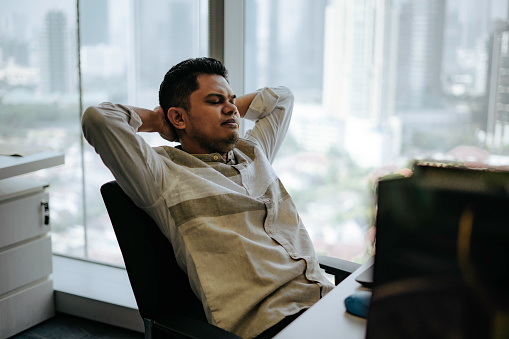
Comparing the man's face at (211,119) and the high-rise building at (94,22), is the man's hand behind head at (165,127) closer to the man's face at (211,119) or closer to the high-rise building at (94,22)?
the man's face at (211,119)

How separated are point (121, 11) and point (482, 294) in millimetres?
2511

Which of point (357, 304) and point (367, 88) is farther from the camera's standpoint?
point (367, 88)

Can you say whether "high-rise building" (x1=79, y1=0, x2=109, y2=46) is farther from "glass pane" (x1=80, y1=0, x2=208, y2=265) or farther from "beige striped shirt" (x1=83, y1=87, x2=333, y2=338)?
"beige striped shirt" (x1=83, y1=87, x2=333, y2=338)

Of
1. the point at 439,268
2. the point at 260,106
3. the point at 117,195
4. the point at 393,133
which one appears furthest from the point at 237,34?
the point at 439,268

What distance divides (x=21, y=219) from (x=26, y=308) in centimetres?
43

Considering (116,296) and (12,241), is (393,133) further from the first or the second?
(12,241)

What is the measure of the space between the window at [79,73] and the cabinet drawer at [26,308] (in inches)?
18.2

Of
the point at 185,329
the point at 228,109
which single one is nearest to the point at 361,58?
the point at 228,109

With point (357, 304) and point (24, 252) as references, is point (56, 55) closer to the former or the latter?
point (24, 252)

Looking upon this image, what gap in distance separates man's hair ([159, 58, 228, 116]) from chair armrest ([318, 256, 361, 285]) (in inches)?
25.2

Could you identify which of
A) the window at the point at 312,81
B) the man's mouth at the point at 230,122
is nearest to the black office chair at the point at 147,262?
the man's mouth at the point at 230,122

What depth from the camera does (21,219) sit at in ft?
7.84

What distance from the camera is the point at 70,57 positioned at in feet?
9.42

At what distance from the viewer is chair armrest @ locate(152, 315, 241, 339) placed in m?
1.08
